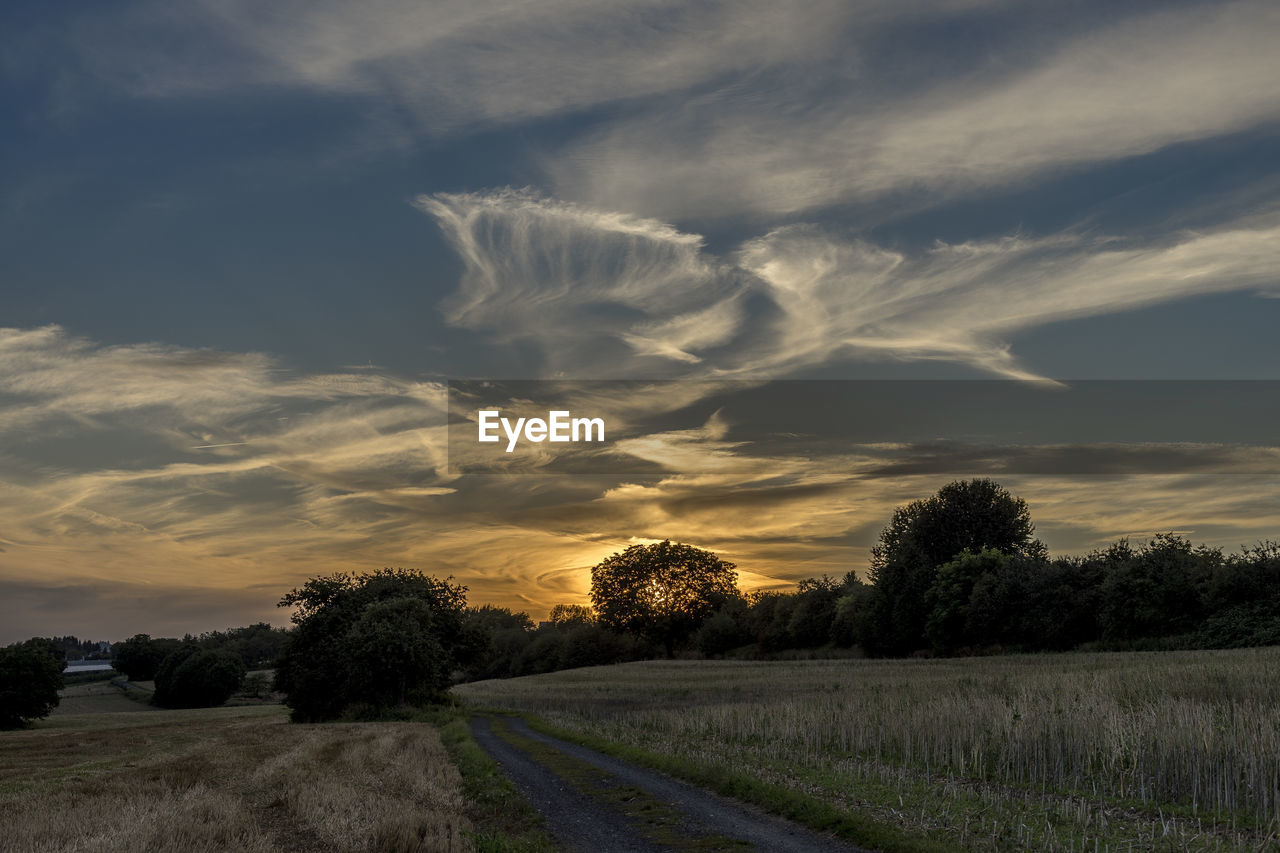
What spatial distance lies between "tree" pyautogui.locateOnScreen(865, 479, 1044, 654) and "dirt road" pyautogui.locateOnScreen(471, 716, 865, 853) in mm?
76352

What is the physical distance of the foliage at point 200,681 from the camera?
433ft

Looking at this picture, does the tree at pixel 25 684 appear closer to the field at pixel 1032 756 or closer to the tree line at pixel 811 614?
the tree line at pixel 811 614

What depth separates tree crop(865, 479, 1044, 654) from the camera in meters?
98.8

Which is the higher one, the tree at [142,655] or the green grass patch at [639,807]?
the green grass patch at [639,807]

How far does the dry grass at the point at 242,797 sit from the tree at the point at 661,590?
10571 cm

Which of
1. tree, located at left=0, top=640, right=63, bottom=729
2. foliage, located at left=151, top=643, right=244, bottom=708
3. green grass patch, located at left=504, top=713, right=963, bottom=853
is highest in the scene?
green grass patch, located at left=504, top=713, right=963, bottom=853

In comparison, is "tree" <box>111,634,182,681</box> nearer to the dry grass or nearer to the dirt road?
the dry grass

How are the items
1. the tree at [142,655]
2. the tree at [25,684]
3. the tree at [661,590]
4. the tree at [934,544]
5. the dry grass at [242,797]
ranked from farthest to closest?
1. the tree at [142,655]
2. the tree at [661,590]
3. the tree at [934,544]
4. the tree at [25,684]
5. the dry grass at [242,797]

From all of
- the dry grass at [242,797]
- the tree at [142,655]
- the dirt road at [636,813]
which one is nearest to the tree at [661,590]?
the tree at [142,655]

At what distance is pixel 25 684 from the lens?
288ft

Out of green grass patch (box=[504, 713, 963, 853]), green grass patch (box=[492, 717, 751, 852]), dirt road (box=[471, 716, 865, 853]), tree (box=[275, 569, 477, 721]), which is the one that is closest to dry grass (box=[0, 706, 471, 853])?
dirt road (box=[471, 716, 865, 853])

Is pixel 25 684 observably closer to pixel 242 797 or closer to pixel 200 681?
pixel 200 681

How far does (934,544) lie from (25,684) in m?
104

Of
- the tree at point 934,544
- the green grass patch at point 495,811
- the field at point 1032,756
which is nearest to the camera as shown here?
the field at point 1032,756
